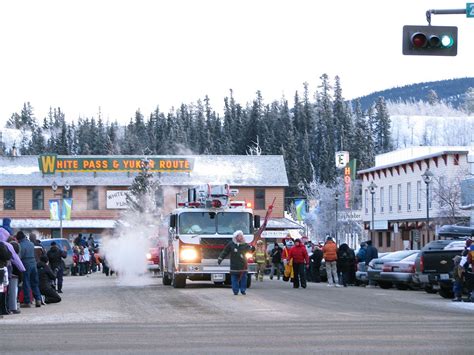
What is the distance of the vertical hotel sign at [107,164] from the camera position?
9231 centimetres

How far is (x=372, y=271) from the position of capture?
120 feet

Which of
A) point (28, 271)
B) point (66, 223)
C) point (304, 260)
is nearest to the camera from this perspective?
point (28, 271)

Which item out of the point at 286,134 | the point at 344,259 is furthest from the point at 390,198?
the point at 286,134

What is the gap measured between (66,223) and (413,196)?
113 ft

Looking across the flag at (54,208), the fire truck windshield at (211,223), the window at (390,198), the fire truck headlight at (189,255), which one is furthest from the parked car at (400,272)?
the flag at (54,208)

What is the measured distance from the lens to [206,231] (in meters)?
32.6

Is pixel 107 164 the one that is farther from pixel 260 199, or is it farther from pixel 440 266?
pixel 440 266

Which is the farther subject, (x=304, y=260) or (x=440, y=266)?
(x=304, y=260)

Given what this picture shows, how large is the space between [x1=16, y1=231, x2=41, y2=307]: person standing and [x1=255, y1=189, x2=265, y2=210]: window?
2667 inches

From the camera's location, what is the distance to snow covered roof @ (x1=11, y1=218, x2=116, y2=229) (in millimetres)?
90438

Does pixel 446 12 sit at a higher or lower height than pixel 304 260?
higher

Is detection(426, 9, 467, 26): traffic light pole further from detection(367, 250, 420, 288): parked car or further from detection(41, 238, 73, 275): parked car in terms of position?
detection(41, 238, 73, 275): parked car

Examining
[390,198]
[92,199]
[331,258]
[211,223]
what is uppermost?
[92,199]

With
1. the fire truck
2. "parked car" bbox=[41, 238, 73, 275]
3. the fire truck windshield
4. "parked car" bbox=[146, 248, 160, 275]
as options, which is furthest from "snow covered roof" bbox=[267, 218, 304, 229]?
the fire truck windshield
